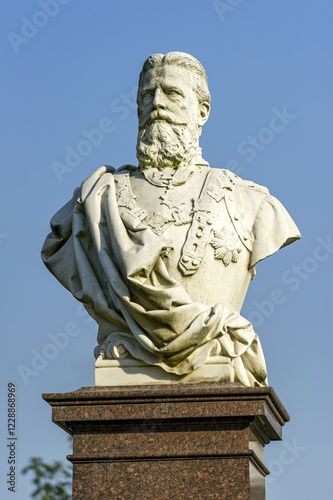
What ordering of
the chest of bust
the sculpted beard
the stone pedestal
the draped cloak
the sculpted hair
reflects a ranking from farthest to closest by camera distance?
the sculpted hair
the sculpted beard
the chest of bust
the draped cloak
the stone pedestal

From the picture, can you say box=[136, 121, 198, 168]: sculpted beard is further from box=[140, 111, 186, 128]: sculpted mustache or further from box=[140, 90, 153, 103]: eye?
box=[140, 90, 153, 103]: eye

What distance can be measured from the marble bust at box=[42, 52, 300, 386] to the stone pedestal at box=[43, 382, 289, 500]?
0.34 m

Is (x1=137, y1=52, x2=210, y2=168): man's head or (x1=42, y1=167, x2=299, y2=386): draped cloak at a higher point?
(x1=137, y1=52, x2=210, y2=168): man's head

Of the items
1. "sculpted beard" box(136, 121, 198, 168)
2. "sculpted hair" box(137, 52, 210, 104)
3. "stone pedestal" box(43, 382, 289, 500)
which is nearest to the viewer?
"stone pedestal" box(43, 382, 289, 500)

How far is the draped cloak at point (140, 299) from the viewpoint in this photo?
9484mm

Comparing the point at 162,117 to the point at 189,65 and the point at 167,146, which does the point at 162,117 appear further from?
the point at 189,65

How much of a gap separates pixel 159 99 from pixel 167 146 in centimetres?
37

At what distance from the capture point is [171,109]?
33.6 feet

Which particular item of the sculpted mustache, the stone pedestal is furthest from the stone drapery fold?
the sculpted mustache

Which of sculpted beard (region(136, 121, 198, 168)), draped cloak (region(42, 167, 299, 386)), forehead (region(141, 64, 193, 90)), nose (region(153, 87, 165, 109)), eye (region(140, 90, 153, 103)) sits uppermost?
forehead (region(141, 64, 193, 90))

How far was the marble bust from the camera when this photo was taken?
9.53 meters

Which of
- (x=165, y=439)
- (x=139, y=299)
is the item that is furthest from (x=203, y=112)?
(x=165, y=439)

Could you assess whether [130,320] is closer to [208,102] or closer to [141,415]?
[141,415]

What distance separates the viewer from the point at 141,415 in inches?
366
